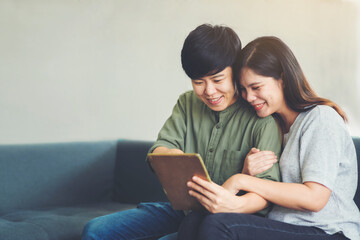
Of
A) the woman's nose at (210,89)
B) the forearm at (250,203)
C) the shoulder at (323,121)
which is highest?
the woman's nose at (210,89)

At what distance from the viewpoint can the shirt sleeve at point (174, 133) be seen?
5.56 feet

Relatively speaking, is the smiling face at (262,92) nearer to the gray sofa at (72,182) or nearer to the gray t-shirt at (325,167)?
the gray t-shirt at (325,167)

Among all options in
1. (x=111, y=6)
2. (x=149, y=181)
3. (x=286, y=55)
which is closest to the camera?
(x=286, y=55)

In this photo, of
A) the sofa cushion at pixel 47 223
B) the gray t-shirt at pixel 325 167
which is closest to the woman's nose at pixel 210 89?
the gray t-shirt at pixel 325 167

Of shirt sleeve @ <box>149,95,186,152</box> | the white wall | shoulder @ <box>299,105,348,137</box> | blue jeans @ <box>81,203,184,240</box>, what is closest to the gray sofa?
the white wall

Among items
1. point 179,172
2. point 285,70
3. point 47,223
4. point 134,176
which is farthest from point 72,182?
point 285,70

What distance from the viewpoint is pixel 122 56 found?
2781 millimetres

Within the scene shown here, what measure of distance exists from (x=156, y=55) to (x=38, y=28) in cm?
77

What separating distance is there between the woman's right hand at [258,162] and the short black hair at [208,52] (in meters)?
0.35

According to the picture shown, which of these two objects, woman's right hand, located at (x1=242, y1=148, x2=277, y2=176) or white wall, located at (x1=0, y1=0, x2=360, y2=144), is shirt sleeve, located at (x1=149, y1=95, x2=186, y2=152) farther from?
white wall, located at (x1=0, y1=0, x2=360, y2=144)

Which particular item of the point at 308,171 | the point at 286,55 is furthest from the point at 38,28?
the point at 308,171

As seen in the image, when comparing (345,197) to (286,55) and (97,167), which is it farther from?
(97,167)

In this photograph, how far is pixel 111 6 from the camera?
276 cm

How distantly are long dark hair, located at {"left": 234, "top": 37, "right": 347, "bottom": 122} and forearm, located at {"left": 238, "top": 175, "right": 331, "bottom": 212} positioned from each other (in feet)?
1.05
